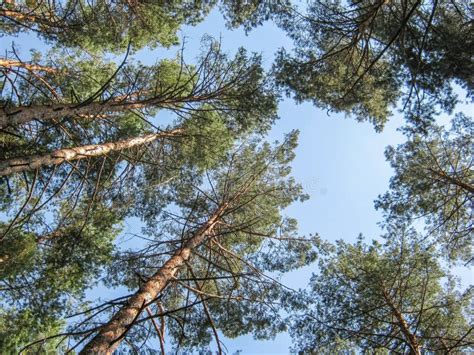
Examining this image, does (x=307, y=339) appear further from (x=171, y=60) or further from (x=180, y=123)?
(x=171, y=60)

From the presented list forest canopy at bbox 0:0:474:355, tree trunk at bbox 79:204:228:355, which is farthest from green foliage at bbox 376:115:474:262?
tree trunk at bbox 79:204:228:355

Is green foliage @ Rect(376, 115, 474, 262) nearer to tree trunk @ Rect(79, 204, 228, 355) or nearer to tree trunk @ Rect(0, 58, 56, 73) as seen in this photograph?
tree trunk @ Rect(79, 204, 228, 355)

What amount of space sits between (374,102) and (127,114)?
282 inches

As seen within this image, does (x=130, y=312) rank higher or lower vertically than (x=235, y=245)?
lower

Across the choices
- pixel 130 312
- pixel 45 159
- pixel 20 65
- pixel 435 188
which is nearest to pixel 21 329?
pixel 45 159

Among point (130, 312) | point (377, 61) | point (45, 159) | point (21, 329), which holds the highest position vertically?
point (377, 61)

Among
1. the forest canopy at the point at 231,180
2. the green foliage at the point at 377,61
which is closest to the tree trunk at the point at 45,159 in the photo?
the forest canopy at the point at 231,180

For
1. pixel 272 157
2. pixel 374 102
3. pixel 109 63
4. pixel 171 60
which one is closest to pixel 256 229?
pixel 272 157

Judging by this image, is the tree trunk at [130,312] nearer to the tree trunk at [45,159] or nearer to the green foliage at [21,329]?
the tree trunk at [45,159]

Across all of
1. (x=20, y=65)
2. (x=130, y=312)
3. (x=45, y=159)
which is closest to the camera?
(x=130, y=312)

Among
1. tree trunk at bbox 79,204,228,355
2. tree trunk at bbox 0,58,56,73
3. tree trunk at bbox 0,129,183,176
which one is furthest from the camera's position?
tree trunk at bbox 0,58,56,73

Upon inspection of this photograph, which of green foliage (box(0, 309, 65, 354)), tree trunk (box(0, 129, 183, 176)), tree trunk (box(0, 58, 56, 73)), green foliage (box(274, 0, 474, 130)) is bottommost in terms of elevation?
green foliage (box(0, 309, 65, 354))

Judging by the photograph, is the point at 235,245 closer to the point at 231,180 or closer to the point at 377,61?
the point at 231,180

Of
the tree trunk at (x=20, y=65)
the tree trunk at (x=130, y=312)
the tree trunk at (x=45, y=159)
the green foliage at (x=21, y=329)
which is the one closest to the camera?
the tree trunk at (x=130, y=312)
